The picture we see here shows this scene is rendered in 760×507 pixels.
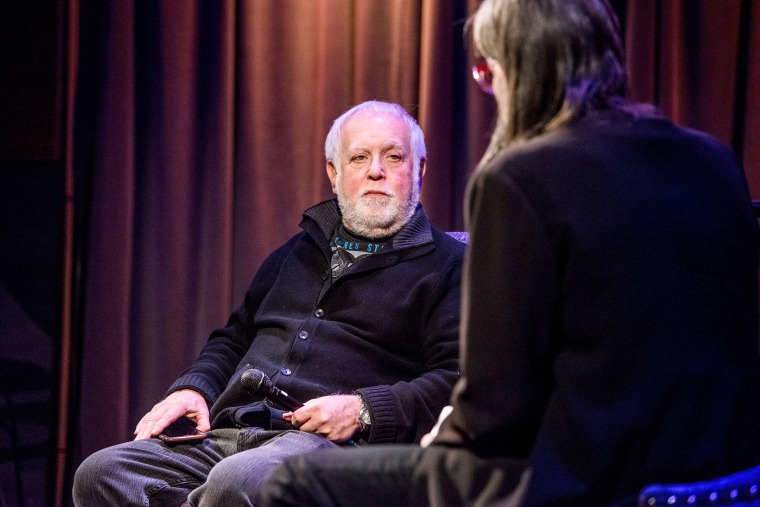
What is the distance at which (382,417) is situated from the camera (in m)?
2.00

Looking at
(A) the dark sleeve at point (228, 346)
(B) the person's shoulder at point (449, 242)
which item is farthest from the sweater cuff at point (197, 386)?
(B) the person's shoulder at point (449, 242)

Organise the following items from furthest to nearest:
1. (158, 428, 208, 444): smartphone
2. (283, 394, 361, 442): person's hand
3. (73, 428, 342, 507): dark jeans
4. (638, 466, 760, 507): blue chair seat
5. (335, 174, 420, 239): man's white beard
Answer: (335, 174, 420, 239): man's white beard → (158, 428, 208, 444): smartphone → (283, 394, 361, 442): person's hand → (73, 428, 342, 507): dark jeans → (638, 466, 760, 507): blue chair seat

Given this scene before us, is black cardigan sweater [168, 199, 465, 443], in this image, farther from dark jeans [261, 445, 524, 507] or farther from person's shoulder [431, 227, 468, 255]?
dark jeans [261, 445, 524, 507]

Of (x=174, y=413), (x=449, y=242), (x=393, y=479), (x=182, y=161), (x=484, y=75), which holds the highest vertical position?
(x=484, y=75)

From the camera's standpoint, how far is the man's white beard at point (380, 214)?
7.81 feet

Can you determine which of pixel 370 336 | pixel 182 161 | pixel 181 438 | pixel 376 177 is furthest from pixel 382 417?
pixel 182 161

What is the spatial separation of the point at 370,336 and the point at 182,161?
1168 millimetres

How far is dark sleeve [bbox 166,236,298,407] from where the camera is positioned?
7.47 feet

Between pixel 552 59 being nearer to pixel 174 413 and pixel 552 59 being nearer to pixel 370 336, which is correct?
pixel 370 336

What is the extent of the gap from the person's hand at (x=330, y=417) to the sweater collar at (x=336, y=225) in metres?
0.50

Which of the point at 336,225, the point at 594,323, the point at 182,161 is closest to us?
the point at 594,323

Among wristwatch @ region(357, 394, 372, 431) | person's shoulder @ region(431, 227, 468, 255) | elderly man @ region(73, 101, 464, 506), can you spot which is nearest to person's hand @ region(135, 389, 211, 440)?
elderly man @ region(73, 101, 464, 506)

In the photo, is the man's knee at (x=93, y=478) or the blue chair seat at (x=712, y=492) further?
the man's knee at (x=93, y=478)

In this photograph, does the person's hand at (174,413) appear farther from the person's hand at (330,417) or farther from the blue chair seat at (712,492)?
the blue chair seat at (712,492)
